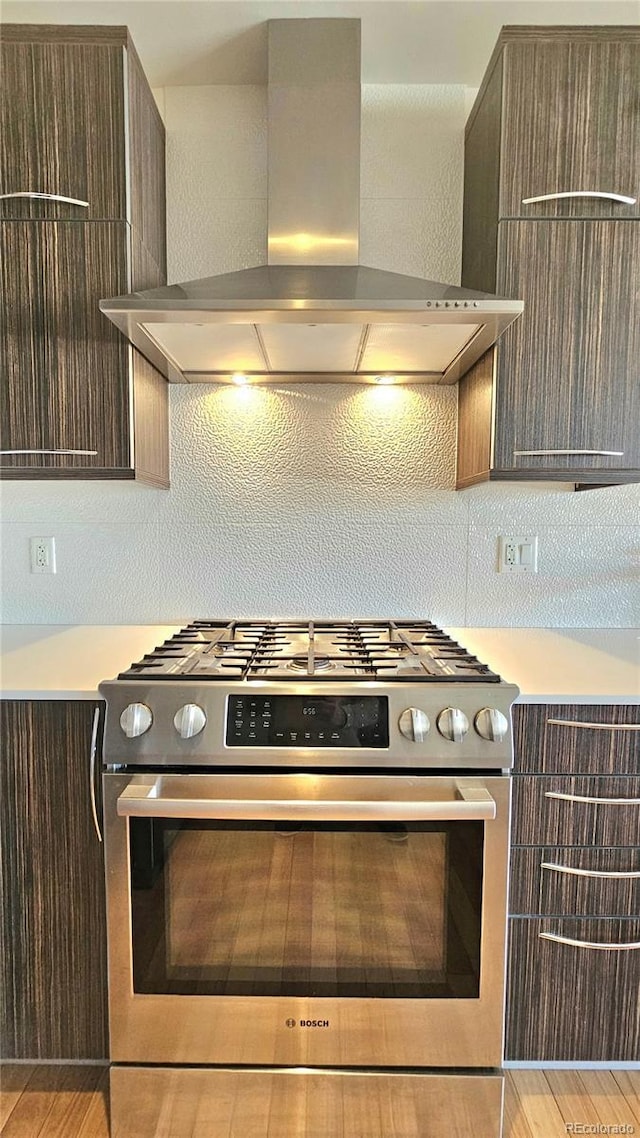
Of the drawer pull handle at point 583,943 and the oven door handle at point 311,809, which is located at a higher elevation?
the oven door handle at point 311,809

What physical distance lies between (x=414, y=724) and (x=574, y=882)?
525mm

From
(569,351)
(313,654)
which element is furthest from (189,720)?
(569,351)

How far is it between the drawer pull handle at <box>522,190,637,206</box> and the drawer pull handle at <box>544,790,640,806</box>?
4.34 feet

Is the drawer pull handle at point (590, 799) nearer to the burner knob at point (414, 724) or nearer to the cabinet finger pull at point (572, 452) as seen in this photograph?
the burner knob at point (414, 724)

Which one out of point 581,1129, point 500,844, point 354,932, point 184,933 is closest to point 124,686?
point 184,933

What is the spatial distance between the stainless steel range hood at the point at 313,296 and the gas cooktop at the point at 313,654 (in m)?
0.71

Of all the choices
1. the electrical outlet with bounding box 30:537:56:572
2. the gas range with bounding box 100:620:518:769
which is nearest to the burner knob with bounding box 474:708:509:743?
the gas range with bounding box 100:620:518:769

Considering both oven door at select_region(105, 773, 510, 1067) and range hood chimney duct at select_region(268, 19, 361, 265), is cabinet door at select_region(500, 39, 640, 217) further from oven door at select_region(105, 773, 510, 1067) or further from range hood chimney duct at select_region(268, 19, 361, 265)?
oven door at select_region(105, 773, 510, 1067)

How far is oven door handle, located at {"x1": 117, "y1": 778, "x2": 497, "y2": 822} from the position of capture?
119 cm

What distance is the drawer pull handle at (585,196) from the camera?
4.93 ft

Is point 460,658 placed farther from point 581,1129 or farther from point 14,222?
point 14,222

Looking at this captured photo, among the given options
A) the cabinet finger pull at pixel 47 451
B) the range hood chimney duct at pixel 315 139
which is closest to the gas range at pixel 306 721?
the cabinet finger pull at pixel 47 451

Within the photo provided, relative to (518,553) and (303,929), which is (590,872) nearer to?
(303,929)

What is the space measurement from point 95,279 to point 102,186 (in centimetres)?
21
